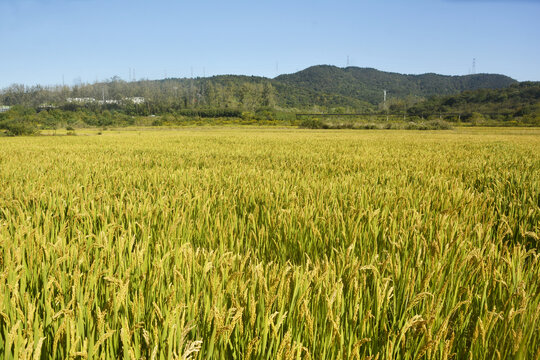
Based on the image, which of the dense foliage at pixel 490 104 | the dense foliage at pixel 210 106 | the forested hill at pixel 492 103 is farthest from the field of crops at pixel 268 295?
the forested hill at pixel 492 103

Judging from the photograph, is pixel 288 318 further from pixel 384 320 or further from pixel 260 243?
pixel 260 243

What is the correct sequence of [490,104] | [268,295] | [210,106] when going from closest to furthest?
[268,295] < [490,104] < [210,106]

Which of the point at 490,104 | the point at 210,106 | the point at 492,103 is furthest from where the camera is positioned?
the point at 210,106

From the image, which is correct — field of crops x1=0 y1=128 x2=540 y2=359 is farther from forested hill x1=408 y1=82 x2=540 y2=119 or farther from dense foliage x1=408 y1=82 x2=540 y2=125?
forested hill x1=408 y1=82 x2=540 y2=119

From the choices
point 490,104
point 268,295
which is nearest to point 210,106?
point 490,104

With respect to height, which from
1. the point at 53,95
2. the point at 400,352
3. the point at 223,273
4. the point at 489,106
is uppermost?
the point at 53,95

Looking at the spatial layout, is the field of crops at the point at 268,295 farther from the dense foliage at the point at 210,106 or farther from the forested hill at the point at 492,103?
the forested hill at the point at 492,103

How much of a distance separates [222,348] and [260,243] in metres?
1.20

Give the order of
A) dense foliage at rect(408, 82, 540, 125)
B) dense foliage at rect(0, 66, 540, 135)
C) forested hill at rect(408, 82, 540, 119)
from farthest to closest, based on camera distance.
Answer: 1. forested hill at rect(408, 82, 540, 119)
2. dense foliage at rect(408, 82, 540, 125)
3. dense foliage at rect(0, 66, 540, 135)

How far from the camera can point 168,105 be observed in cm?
12275

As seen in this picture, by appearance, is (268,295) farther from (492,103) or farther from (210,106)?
(210,106)

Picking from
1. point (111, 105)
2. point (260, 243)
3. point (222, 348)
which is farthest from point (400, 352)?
point (111, 105)

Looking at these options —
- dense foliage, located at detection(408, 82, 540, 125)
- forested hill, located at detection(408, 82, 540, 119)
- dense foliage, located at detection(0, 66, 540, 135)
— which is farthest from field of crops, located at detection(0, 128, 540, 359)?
forested hill, located at detection(408, 82, 540, 119)

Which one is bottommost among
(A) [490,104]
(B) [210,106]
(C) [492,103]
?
(A) [490,104]
